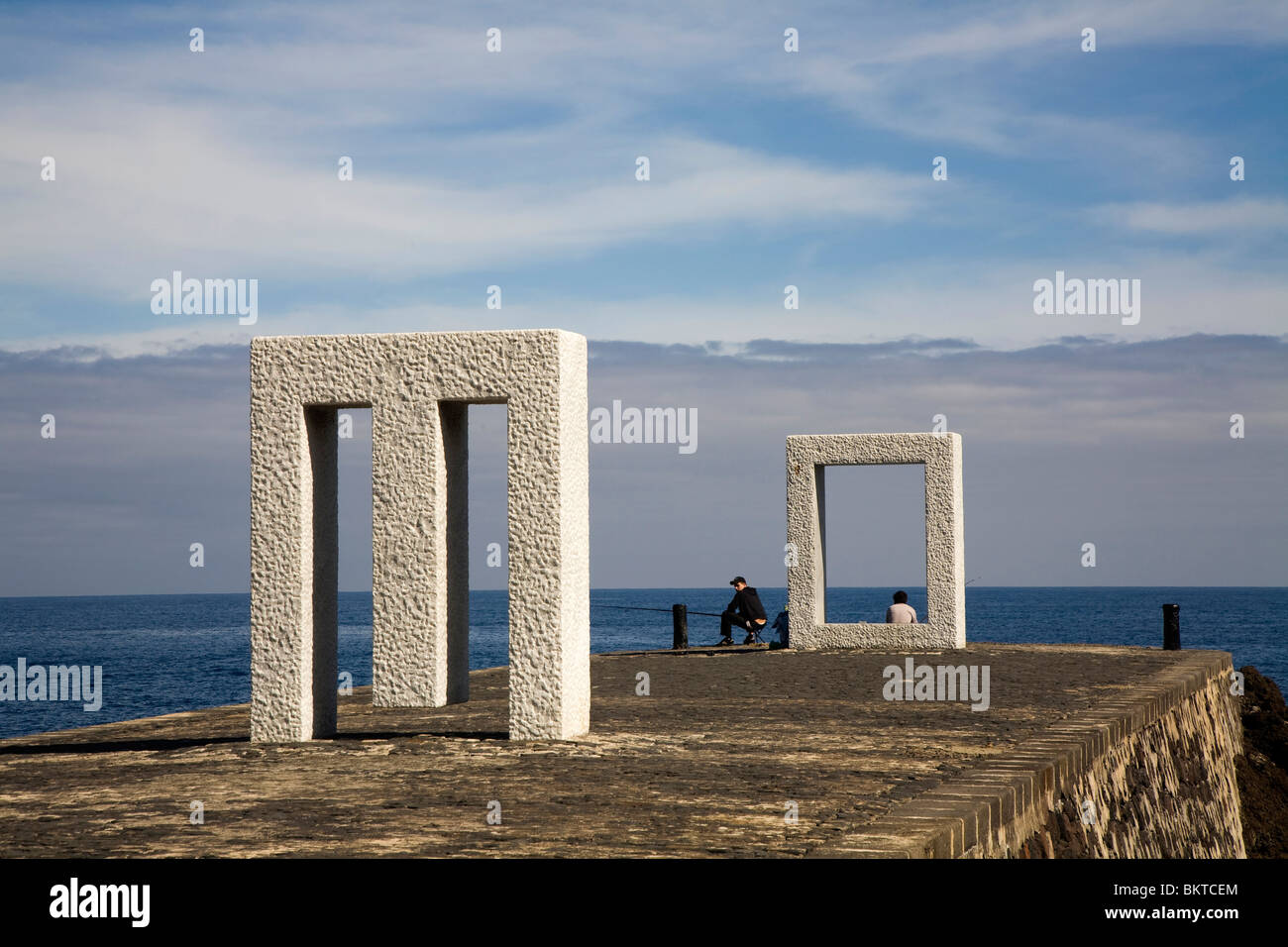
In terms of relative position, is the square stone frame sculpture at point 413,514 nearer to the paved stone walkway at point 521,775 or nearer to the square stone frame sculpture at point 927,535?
the paved stone walkway at point 521,775

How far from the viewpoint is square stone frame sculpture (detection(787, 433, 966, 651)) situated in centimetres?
1945

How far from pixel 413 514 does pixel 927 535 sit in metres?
10.7

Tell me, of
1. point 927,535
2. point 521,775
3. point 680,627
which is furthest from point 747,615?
point 521,775

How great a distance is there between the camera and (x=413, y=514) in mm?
10609

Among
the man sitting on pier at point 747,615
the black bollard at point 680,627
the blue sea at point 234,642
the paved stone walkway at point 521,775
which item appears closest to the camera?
the paved stone walkway at point 521,775

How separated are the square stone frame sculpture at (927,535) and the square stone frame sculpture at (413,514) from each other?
9.76 metres

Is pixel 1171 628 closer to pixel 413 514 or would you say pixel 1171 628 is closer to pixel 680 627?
pixel 680 627

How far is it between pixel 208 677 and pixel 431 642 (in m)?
52.6

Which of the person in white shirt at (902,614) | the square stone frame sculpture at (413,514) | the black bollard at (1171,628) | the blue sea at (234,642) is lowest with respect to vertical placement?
the blue sea at (234,642)

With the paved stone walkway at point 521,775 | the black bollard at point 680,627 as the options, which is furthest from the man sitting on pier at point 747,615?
the paved stone walkway at point 521,775

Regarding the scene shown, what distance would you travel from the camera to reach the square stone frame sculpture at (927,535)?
19453mm

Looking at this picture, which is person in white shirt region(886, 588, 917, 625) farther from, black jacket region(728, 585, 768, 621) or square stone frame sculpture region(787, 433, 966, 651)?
black jacket region(728, 585, 768, 621)

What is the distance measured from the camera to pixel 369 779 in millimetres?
8406
